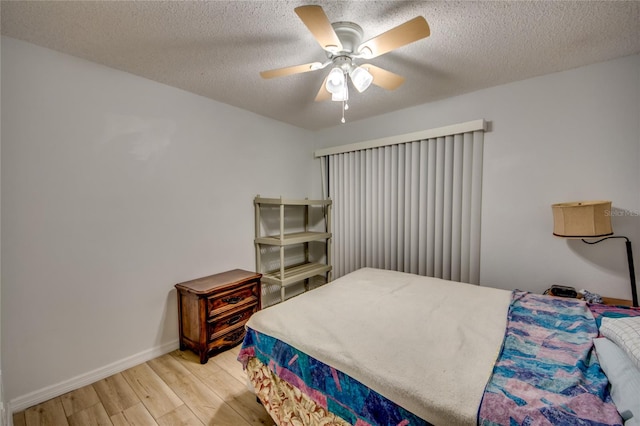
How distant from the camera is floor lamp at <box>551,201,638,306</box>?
1727 mm

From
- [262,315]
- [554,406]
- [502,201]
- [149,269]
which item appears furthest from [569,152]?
[149,269]

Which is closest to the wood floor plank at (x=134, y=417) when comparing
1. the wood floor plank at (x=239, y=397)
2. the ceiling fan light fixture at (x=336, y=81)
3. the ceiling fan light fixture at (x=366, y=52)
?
the wood floor plank at (x=239, y=397)

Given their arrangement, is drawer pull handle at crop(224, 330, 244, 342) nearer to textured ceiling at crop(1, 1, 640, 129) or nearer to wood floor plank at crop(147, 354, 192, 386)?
wood floor plank at crop(147, 354, 192, 386)

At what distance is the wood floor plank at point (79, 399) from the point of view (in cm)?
168

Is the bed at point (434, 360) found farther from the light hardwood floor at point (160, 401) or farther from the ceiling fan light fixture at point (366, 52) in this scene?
the ceiling fan light fixture at point (366, 52)

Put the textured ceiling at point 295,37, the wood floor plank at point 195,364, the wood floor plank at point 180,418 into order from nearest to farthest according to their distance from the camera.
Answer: the textured ceiling at point 295,37, the wood floor plank at point 180,418, the wood floor plank at point 195,364

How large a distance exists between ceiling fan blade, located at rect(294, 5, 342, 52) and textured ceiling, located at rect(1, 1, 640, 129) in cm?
19

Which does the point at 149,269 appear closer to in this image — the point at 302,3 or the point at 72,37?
the point at 72,37

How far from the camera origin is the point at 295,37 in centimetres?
163

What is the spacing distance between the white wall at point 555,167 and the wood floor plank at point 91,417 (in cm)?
302

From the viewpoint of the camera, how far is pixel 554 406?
851mm

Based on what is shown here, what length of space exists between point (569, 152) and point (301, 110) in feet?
7.83

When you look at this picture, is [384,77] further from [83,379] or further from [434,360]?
[83,379]

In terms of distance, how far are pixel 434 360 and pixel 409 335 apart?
210 millimetres
